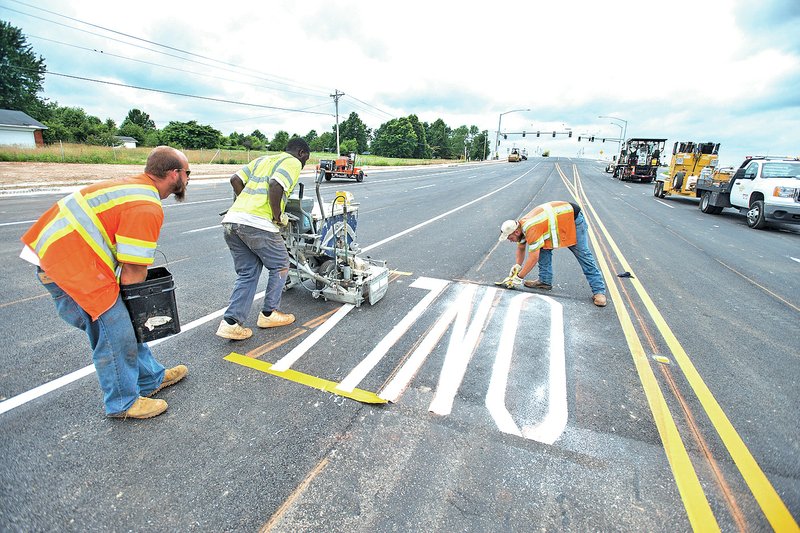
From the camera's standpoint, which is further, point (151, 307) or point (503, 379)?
point (503, 379)

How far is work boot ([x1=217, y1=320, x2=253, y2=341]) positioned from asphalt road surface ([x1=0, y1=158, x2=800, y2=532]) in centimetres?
11

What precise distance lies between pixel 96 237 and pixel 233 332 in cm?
169

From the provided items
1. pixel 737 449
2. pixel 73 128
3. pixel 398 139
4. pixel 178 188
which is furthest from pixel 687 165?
pixel 398 139

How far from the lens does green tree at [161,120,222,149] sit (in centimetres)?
6419

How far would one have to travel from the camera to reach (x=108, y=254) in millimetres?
2268

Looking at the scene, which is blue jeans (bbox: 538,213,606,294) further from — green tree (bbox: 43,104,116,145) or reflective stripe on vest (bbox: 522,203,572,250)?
green tree (bbox: 43,104,116,145)

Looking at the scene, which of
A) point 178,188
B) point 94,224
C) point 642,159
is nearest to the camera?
point 94,224

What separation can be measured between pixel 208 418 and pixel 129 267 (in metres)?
1.13

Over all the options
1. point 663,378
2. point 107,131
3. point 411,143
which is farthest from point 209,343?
point 411,143

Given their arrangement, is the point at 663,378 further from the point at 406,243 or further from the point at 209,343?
the point at 406,243

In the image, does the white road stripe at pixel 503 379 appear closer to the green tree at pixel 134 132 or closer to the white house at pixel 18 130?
the white house at pixel 18 130

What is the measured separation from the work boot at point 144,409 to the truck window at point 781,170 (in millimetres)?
16122

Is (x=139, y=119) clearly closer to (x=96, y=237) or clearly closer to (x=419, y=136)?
(x=419, y=136)

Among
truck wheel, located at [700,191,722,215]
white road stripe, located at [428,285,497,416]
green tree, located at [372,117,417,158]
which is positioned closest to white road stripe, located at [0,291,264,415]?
white road stripe, located at [428,285,497,416]
